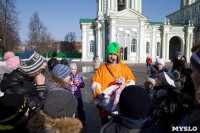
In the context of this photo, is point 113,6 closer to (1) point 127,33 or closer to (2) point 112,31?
(2) point 112,31

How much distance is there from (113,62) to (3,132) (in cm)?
206

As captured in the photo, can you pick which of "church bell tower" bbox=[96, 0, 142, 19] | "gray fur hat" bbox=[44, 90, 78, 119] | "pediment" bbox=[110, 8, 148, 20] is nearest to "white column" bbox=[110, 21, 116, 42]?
"pediment" bbox=[110, 8, 148, 20]

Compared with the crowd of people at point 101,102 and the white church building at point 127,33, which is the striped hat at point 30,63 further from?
the white church building at point 127,33

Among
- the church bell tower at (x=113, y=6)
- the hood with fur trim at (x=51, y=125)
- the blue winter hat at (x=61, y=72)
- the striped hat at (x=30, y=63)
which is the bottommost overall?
the hood with fur trim at (x=51, y=125)

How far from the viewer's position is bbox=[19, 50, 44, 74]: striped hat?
2.03 metres

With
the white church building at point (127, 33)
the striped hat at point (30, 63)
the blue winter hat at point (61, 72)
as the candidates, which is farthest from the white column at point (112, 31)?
the striped hat at point (30, 63)

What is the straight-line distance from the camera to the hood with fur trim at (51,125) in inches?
55.9

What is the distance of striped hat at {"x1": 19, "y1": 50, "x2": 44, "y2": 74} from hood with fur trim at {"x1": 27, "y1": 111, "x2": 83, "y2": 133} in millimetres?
795

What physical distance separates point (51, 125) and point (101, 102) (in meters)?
1.25

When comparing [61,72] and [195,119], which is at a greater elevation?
[61,72]

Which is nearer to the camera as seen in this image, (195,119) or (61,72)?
(195,119)

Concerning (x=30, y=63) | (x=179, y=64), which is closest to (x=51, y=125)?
(x=30, y=63)

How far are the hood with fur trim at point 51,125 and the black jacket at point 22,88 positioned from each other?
0.48m

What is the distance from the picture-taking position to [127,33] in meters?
26.7
